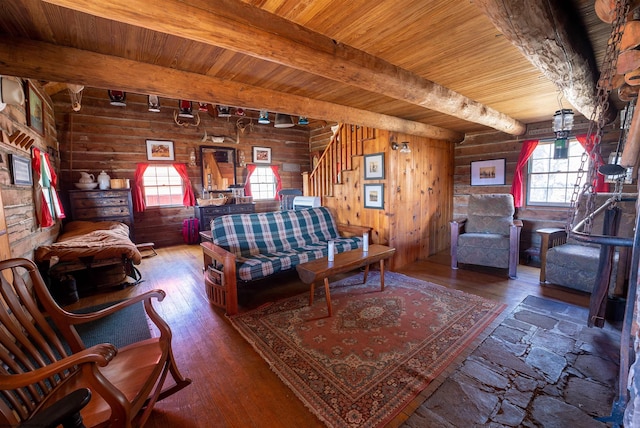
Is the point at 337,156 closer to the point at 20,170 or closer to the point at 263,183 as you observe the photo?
the point at 263,183

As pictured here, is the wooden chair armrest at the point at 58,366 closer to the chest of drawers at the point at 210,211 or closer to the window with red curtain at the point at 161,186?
the chest of drawers at the point at 210,211

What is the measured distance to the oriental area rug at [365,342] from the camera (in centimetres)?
168

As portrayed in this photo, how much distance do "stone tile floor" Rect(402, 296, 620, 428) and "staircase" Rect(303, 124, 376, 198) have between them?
9.77 feet

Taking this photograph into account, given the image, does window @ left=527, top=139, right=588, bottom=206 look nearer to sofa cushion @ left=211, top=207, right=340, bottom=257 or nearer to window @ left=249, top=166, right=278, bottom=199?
sofa cushion @ left=211, top=207, right=340, bottom=257

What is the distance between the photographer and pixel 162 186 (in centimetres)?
621

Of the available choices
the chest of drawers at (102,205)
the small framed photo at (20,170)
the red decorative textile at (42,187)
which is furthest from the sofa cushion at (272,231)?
the chest of drawers at (102,205)

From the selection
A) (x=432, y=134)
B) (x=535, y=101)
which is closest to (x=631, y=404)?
(x=535, y=101)

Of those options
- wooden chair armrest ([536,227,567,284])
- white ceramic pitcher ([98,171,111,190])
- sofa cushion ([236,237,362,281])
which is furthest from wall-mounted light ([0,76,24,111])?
wooden chair armrest ([536,227,567,284])

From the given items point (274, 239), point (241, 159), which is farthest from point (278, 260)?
point (241, 159)

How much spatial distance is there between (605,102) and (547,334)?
1.93 metres

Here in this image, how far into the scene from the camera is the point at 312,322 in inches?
101

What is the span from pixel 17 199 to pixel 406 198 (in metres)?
4.68

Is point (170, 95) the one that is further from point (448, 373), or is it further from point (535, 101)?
point (535, 101)

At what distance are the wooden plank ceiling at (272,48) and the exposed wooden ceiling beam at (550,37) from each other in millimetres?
28
